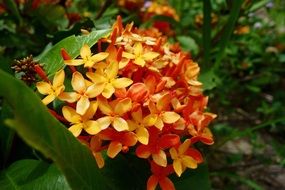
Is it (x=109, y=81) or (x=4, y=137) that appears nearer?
(x=109, y=81)

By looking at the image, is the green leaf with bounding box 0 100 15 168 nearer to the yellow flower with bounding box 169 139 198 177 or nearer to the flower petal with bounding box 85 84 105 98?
the flower petal with bounding box 85 84 105 98

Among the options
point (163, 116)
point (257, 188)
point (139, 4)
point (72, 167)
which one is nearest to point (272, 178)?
point (257, 188)

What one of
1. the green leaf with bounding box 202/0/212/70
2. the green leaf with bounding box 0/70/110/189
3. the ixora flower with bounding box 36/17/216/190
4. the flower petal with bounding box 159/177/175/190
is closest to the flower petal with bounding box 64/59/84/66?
the ixora flower with bounding box 36/17/216/190

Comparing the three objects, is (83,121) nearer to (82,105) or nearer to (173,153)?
(82,105)

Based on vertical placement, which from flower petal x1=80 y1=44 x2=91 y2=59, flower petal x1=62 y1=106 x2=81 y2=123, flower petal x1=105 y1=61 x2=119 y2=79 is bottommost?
flower petal x1=62 y1=106 x2=81 y2=123

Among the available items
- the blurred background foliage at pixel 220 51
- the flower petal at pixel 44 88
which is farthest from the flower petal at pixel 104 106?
the blurred background foliage at pixel 220 51

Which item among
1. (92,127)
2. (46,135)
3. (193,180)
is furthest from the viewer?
(193,180)

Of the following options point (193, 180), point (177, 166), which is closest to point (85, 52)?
point (177, 166)
